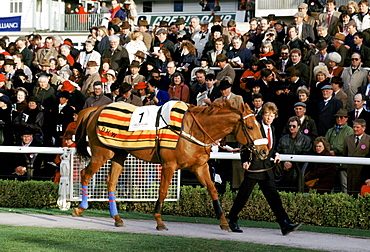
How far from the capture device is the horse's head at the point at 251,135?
28.7ft

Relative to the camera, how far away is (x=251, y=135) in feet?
28.8

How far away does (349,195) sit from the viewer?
396 inches

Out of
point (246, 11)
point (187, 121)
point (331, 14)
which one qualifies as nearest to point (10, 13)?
point (246, 11)

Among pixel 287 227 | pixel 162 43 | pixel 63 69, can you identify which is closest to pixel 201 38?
pixel 162 43

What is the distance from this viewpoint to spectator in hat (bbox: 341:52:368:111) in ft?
42.3

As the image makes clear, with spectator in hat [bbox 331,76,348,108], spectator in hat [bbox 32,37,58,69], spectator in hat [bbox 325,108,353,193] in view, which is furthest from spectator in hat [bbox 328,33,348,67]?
spectator in hat [bbox 32,37,58,69]

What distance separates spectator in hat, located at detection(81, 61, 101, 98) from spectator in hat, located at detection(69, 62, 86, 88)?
0.37 metres

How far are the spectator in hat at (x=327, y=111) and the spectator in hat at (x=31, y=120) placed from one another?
5.20 meters

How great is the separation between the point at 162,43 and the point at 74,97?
3577 mm

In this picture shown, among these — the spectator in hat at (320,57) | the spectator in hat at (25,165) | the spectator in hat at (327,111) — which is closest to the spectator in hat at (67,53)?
the spectator in hat at (25,165)

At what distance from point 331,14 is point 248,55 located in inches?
122

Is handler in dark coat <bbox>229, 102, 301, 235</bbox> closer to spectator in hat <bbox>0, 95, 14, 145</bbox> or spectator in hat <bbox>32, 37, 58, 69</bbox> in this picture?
spectator in hat <bbox>0, 95, 14, 145</bbox>

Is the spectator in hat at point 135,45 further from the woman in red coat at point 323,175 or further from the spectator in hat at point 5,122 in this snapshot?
the woman in red coat at point 323,175

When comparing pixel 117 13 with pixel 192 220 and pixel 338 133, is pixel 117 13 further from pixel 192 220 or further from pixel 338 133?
pixel 192 220
